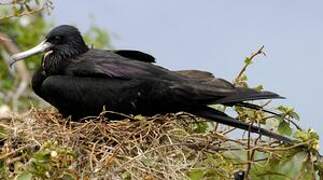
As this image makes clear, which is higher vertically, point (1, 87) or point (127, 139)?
point (127, 139)

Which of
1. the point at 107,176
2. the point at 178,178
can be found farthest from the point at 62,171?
the point at 178,178

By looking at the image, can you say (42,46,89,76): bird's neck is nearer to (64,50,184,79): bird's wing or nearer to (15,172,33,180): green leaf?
(64,50,184,79): bird's wing

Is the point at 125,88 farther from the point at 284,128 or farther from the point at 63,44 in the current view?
the point at 284,128

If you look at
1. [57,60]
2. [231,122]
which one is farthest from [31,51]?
[231,122]

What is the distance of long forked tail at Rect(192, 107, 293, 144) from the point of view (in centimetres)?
348

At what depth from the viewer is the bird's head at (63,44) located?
14.0 feet

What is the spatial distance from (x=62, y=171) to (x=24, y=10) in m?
1.24

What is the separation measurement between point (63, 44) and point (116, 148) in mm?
968

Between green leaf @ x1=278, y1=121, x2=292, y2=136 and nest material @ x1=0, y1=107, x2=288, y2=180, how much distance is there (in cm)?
6

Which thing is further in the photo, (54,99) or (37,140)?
(54,99)

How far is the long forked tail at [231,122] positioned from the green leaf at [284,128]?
0.02 meters

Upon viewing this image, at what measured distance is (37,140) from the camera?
11.6ft

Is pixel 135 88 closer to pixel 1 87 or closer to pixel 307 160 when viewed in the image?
pixel 307 160

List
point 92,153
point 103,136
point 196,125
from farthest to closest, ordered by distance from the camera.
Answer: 1. point 196,125
2. point 103,136
3. point 92,153
